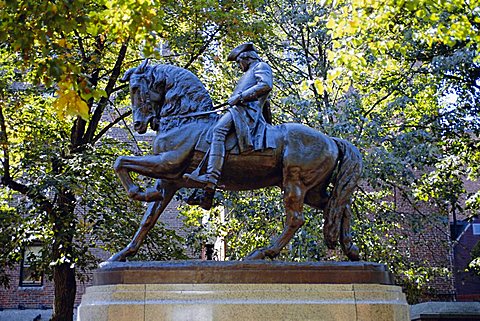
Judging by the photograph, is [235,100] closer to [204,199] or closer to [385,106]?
[204,199]

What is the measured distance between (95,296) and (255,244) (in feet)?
29.7

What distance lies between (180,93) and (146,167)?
106 centimetres

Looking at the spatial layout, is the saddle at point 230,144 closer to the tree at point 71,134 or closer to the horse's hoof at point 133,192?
the horse's hoof at point 133,192

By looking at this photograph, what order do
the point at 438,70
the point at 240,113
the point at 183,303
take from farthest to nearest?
the point at 438,70
the point at 240,113
the point at 183,303

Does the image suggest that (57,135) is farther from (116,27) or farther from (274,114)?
(116,27)

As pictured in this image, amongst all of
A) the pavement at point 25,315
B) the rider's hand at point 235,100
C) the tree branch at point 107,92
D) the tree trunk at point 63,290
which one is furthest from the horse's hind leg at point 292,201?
the pavement at point 25,315

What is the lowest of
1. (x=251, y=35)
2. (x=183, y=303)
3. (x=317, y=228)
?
(x=183, y=303)

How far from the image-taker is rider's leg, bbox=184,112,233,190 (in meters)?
7.18

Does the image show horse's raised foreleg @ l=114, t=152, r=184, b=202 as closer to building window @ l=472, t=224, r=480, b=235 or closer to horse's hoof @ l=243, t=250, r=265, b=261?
horse's hoof @ l=243, t=250, r=265, b=261

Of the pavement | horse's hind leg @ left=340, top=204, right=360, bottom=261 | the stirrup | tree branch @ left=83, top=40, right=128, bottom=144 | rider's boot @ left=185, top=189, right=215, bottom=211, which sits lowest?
the pavement

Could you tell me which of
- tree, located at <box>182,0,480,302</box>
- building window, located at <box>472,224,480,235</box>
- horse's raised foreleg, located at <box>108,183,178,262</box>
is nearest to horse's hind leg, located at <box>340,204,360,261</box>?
horse's raised foreleg, located at <box>108,183,178,262</box>

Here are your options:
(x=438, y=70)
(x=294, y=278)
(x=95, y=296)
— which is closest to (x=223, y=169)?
(x=294, y=278)

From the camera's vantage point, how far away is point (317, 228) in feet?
43.8

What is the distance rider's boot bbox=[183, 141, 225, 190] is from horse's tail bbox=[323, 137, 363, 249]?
5.02ft
